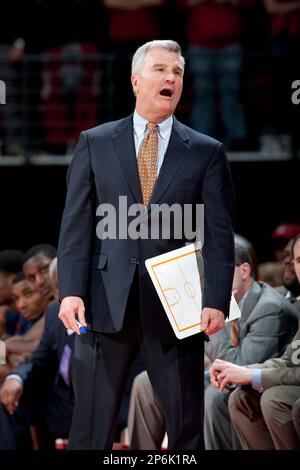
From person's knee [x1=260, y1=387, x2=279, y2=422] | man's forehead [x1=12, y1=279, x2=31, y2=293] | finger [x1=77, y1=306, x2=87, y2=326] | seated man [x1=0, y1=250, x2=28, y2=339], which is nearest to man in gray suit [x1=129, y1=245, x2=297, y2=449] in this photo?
person's knee [x1=260, y1=387, x2=279, y2=422]

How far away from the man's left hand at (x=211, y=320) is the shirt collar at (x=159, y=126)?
582mm

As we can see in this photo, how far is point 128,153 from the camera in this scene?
3.13 meters

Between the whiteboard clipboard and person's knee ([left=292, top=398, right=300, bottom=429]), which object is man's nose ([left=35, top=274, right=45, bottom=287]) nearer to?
person's knee ([left=292, top=398, right=300, bottom=429])

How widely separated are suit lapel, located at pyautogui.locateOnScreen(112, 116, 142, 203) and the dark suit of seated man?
60.9 inches

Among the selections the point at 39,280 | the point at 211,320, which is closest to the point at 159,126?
the point at 211,320

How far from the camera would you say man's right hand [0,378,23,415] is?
450 cm

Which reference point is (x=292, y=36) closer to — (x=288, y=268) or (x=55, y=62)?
(x=55, y=62)

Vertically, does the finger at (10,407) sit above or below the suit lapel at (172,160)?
below

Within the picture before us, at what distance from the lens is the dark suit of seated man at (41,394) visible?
4.55 metres

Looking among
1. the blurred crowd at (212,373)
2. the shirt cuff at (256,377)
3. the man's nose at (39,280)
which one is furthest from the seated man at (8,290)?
the shirt cuff at (256,377)

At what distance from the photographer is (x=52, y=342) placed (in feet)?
15.2

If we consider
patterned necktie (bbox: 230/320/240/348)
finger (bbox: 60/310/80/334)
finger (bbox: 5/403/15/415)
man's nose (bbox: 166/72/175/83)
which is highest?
man's nose (bbox: 166/72/175/83)

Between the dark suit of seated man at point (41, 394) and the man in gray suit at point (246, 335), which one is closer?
the man in gray suit at point (246, 335)

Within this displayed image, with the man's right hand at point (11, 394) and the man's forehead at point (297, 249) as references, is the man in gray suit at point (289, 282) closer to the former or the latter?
the man's forehead at point (297, 249)
